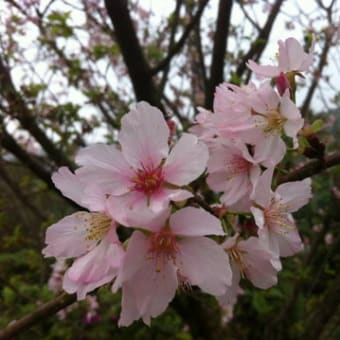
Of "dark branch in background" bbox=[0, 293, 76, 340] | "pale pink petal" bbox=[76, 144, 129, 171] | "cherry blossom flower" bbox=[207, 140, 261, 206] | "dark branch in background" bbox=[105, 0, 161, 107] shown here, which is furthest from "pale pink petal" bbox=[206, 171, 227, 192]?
"dark branch in background" bbox=[105, 0, 161, 107]

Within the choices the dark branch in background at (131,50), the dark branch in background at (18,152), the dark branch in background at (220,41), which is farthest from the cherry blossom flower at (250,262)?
the dark branch in background at (18,152)

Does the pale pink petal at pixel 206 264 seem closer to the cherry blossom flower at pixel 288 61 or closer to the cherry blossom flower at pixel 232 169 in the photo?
the cherry blossom flower at pixel 232 169

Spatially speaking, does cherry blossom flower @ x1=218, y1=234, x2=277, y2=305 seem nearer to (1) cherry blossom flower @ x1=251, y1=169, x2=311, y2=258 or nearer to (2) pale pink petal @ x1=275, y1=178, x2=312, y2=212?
(1) cherry blossom flower @ x1=251, y1=169, x2=311, y2=258

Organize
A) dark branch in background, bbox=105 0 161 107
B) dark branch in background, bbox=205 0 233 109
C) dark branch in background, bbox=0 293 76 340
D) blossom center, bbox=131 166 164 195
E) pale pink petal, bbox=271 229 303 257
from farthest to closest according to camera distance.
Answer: dark branch in background, bbox=205 0 233 109
dark branch in background, bbox=105 0 161 107
pale pink petal, bbox=271 229 303 257
dark branch in background, bbox=0 293 76 340
blossom center, bbox=131 166 164 195

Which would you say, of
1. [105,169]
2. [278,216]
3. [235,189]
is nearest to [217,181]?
[235,189]

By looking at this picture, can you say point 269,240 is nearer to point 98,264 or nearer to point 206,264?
point 206,264

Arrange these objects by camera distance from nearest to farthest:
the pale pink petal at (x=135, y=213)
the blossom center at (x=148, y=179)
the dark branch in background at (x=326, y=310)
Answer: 1. the pale pink petal at (x=135, y=213)
2. the blossom center at (x=148, y=179)
3. the dark branch in background at (x=326, y=310)
